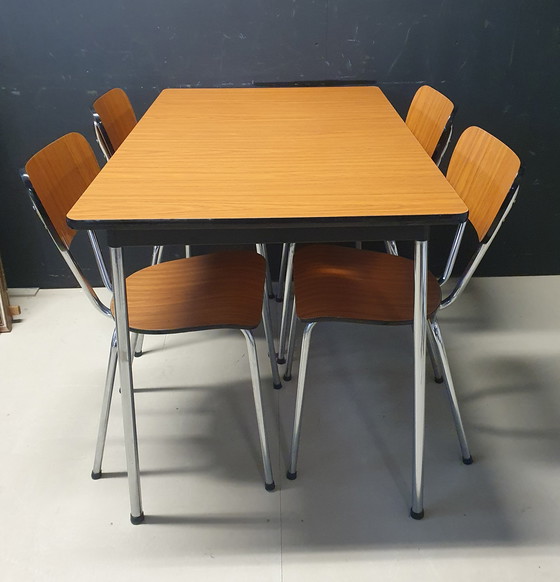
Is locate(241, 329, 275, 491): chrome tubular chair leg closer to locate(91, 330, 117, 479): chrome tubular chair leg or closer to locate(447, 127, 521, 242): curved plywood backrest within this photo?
locate(91, 330, 117, 479): chrome tubular chair leg

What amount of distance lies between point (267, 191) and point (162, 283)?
52 centimetres

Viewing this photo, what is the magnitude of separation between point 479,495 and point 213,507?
26.3 inches

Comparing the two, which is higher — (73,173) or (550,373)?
(73,173)

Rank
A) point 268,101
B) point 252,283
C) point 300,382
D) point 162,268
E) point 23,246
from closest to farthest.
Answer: point 300,382, point 252,283, point 162,268, point 268,101, point 23,246

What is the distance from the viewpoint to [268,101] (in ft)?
6.79

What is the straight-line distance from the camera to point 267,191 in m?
1.32

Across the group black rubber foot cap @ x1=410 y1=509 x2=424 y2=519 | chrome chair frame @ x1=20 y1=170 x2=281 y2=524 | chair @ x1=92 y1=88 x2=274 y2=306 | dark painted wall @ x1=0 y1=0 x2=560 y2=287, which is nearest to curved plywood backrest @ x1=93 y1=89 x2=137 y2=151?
chair @ x1=92 y1=88 x2=274 y2=306

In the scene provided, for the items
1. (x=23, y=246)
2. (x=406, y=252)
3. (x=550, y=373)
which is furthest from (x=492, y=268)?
(x=23, y=246)

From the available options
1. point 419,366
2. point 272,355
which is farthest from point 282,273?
point 419,366

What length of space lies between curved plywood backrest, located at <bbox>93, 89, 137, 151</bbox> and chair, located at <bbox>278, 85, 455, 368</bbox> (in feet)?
2.13

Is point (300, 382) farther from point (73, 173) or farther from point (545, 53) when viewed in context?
point (545, 53)

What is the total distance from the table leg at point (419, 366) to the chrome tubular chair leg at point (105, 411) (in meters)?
0.74

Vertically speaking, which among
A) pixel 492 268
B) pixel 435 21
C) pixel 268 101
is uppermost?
pixel 435 21

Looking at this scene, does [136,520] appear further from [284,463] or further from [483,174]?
[483,174]
